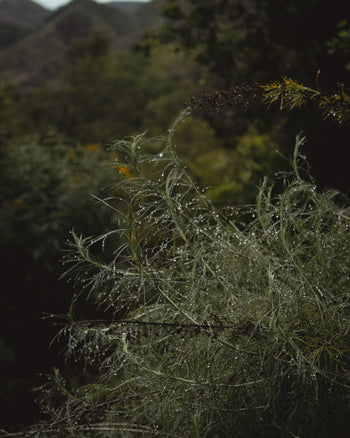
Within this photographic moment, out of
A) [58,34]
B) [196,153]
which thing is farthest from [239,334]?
[58,34]

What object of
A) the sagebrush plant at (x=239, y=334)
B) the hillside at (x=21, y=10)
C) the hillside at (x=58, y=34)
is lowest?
the hillside at (x=58, y=34)

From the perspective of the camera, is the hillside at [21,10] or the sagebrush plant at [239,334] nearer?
the sagebrush plant at [239,334]

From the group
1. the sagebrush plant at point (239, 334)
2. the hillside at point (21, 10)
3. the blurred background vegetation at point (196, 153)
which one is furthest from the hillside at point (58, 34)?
the sagebrush plant at point (239, 334)

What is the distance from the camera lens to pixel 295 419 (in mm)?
926

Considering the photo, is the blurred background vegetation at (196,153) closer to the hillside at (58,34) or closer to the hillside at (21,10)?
the hillside at (21,10)

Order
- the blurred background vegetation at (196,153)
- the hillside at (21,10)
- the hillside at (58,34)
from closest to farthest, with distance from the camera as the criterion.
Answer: the blurred background vegetation at (196,153) → the hillside at (21,10) → the hillside at (58,34)

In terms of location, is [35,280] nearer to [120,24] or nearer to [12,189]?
[12,189]

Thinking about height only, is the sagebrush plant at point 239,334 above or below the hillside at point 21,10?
below

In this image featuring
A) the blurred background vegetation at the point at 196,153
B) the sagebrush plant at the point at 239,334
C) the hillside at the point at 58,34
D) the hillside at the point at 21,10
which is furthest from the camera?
the hillside at the point at 58,34

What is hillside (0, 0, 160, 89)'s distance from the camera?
12922 millimetres

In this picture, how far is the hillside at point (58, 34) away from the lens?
12922 mm

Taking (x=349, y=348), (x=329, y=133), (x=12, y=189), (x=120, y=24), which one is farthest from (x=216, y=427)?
(x=120, y=24)

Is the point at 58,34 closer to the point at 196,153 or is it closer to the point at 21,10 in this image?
the point at 21,10

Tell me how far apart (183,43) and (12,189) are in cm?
167
